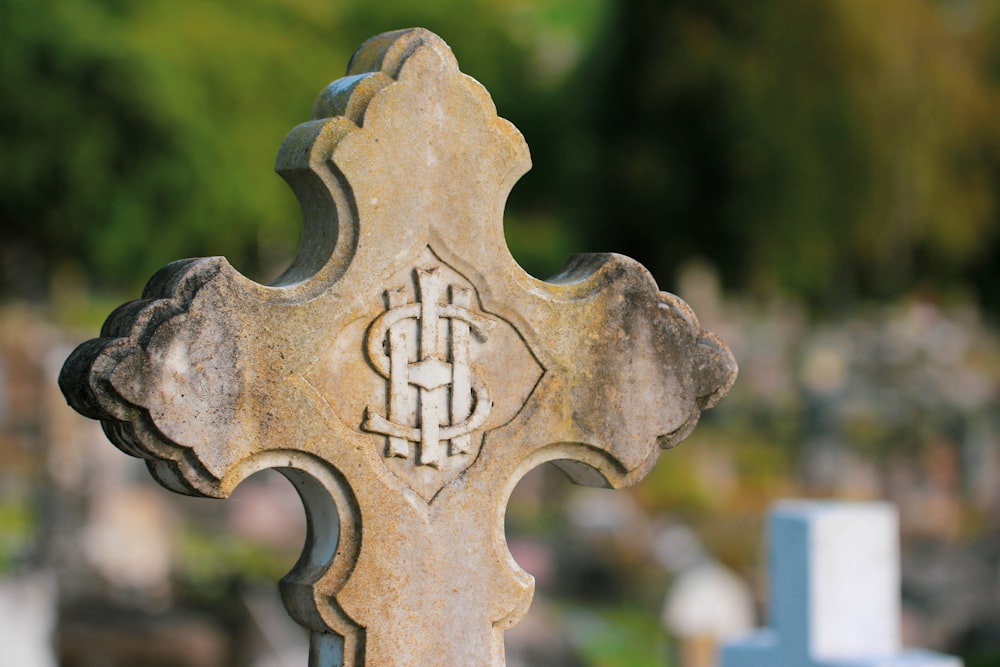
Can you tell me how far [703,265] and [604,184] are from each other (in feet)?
10.6

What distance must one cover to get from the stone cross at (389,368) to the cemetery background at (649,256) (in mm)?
2643

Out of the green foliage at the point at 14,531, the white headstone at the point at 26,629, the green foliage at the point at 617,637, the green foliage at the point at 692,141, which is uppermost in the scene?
the green foliage at the point at 692,141

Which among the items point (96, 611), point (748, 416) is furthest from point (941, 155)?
point (96, 611)

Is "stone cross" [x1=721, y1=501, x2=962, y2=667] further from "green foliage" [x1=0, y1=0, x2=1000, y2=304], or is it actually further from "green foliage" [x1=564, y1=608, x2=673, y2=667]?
"green foliage" [x1=0, y1=0, x2=1000, y2=304]

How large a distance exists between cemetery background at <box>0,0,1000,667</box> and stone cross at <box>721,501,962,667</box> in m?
2.43

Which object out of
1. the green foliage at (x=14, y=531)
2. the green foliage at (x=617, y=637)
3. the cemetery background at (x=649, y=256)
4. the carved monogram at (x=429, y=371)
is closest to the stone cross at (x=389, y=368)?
the carved monogram at (x=429, y=371)

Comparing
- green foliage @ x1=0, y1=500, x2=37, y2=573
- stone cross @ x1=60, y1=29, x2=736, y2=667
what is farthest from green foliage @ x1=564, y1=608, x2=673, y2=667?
stone cross @ x1=60, y1=29, x2=736, y2=667

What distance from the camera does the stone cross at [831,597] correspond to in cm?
479

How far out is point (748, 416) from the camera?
2089cm

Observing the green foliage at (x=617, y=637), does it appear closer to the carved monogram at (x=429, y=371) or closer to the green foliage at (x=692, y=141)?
the carved monogram at (x=429, y=371)

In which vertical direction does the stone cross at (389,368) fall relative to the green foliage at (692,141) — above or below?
below

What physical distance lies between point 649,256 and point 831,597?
83.4 feet

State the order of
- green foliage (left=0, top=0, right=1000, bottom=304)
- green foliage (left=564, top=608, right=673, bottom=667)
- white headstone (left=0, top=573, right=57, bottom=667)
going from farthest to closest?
green foliage (left=0, top=0, right=1000, bottom=304)
green foliage (left=564, top=608, right=673, bottom=667)
white headstone (left=0, top=573, right=57, bottom=667)

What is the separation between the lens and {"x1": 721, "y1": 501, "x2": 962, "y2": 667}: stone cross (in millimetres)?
4793
